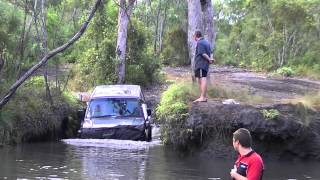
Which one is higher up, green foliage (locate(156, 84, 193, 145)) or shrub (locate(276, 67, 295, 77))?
shrub (locate(276, 67, 295, 77))

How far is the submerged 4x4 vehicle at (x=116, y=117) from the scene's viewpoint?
17.4 metres

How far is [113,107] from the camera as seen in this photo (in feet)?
59.9

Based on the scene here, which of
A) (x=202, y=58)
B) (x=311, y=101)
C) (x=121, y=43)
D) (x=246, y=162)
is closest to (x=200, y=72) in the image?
(x=202, y=58)

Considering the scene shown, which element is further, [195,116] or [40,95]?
[40,95]

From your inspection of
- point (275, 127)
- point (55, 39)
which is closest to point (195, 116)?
point (275, 127)

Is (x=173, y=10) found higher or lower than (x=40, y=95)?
higher

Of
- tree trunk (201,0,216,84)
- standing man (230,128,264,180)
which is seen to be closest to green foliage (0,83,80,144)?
tree trunk (201,0,216,84)

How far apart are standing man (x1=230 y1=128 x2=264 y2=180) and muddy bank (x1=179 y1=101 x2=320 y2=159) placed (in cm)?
939

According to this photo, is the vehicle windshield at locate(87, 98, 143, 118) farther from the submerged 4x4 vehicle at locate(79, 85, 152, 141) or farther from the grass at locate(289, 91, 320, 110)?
the grass at locate(289, 91, 320, 110)

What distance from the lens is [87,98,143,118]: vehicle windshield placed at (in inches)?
712

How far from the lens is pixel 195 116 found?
54.2ft

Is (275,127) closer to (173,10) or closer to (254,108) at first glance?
(254,108)

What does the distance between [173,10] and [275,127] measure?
3662cm

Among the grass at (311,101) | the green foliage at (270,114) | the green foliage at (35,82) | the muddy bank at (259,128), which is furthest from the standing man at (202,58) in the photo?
the green foliage at (35,82)
